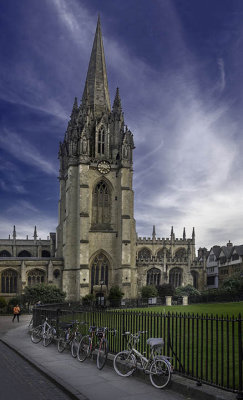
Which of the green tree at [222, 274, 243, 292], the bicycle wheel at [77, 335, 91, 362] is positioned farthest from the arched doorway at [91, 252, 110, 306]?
the bicycle wheel at [77, 335, 91, 362]

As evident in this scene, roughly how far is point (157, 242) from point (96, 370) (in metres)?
76.1

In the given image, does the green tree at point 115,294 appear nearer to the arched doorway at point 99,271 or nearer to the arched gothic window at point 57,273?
the arched doorway at point 99,271

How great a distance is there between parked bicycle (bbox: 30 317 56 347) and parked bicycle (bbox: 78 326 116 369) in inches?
155

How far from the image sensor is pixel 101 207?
59.8 m

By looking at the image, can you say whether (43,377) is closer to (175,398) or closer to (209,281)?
(175,398)

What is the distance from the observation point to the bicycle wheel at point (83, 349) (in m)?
13.7

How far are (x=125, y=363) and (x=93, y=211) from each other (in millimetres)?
48040

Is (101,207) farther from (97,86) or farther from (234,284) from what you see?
(234,284)

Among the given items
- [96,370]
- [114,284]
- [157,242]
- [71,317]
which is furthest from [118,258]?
[96,370]

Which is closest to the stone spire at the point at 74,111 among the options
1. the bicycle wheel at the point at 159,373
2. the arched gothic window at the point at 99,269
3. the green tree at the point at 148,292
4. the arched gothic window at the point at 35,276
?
the arched gothic window at the point at 99,269

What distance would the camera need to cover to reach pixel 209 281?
283ft

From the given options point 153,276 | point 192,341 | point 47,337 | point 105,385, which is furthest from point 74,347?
point 153,276

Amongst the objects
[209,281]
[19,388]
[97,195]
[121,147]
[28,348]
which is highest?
[121,147]

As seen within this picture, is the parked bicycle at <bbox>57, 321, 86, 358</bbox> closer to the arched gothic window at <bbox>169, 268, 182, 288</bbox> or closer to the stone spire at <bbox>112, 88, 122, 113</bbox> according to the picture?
the stone spire at <bbox>112, 88, 122, 113</bbox>
